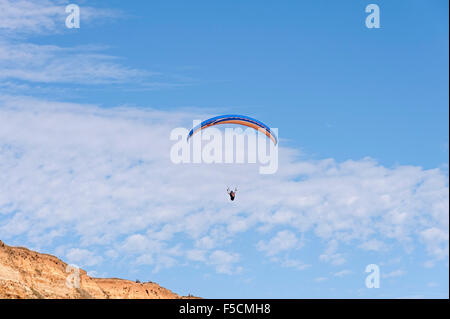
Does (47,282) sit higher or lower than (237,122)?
lower

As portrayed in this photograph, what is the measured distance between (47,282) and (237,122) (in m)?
36.4

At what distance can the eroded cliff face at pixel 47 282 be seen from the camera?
10381 centimetres

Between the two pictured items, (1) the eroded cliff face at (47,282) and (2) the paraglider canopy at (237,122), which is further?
(1) the eroded cliff face at (47,282)

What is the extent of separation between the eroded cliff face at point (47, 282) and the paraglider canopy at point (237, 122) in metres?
30.7

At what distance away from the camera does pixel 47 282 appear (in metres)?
110

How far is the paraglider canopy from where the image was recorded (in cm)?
9356

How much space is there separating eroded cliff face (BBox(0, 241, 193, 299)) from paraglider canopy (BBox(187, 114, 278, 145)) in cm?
3072
